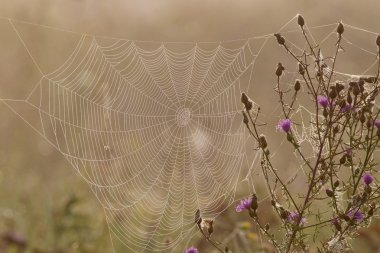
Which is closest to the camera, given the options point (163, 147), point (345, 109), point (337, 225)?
point (337, 225)

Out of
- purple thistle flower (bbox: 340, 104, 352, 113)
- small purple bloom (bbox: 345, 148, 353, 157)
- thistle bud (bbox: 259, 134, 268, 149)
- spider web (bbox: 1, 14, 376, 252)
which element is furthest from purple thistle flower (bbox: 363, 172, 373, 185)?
spider web (bbox: 1, 14, 376, 252)

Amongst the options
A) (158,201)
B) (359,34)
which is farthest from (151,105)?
(359,34)

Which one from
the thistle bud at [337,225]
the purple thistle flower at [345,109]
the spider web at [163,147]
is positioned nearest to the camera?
the thistle bud at [337,225]

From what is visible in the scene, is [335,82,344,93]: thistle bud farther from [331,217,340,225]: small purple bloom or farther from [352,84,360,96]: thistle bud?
[331,217,340,225]: small purple bloom

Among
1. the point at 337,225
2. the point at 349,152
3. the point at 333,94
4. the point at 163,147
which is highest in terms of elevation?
the point at 163,147

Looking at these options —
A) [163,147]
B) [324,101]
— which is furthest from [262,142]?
[163,147]

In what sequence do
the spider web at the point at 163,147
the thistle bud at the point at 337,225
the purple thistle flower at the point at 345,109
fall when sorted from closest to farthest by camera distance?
the thistle bud at the point at 337,225 < the purple thistle flower at the point at 345,109 < the spider web at the point at 163,147

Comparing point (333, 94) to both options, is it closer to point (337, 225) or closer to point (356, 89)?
point (356, 89)

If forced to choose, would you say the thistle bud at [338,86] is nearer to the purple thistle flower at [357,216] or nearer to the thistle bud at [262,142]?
the thistle bud at [262,142]

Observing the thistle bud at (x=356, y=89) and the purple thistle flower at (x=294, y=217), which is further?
the purple thistle flower at (x=294, y=217)

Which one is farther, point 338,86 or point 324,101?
point 324,101

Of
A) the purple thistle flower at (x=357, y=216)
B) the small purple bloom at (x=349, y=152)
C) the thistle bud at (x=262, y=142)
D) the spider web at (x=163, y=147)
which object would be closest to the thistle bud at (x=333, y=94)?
the small purple bloom at (x=349, y=152)

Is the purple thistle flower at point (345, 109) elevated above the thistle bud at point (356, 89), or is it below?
below
